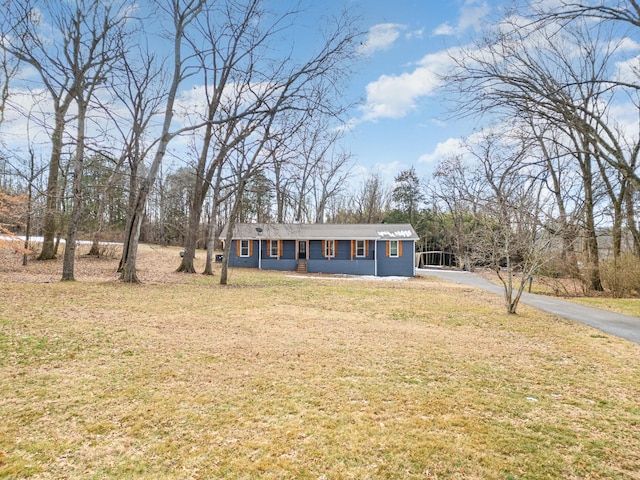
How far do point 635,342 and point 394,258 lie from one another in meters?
16.7

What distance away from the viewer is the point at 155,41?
535 inches

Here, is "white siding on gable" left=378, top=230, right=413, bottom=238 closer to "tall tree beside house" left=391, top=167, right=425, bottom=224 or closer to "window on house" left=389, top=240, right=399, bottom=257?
"window on house" left=389, top=240, right=399, bottom=257

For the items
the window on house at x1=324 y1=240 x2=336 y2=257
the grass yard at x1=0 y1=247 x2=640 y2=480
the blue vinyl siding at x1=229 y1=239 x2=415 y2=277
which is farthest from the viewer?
the window on house at x1=324 y1=240 x2=336 y2=257

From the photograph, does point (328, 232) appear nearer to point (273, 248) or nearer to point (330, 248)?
point (330, 248)

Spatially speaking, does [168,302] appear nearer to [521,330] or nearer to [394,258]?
[521,330]

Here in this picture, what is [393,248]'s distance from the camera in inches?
918

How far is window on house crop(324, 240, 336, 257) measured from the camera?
78.3ft

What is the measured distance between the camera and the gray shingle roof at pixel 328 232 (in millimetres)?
23391

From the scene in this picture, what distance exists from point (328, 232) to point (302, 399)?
20.8m

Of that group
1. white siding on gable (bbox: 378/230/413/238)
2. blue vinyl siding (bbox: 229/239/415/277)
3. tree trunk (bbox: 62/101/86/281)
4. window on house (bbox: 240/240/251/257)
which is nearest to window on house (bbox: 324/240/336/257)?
blue vinyl siding (bbox: 229/239/415/277)

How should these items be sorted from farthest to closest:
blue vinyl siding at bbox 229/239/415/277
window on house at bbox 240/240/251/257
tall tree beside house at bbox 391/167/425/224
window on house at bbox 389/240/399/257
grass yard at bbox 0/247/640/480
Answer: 1. tall tree beside house at bbox 391/167/425/224
2. window on house at bbox 240/240/251/257
3. window on house at bbox 389/240/399/257
4. blue vinyl siding at bbox 229/239/415/277
5. grass yard at bbox 0/247/640/480

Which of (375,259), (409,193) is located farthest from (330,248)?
(409,193)

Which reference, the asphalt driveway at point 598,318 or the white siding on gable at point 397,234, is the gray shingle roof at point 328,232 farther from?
the asphalt driveway at point 598,318

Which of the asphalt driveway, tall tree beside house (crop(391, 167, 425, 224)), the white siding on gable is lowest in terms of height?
the asphalt driveway
